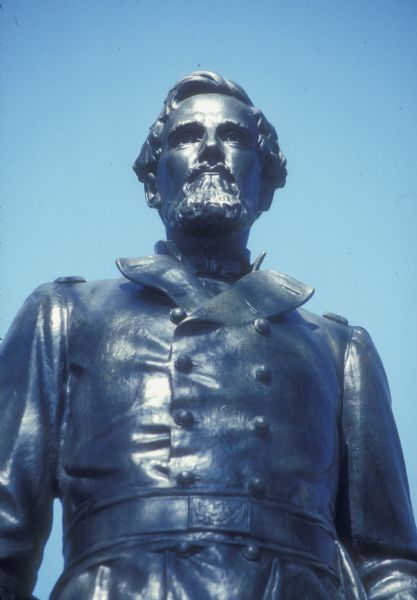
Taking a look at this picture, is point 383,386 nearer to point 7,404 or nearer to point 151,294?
point 151,294

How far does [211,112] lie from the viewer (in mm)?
7359

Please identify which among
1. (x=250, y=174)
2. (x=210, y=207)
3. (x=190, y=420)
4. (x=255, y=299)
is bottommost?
(x=190, y=420)

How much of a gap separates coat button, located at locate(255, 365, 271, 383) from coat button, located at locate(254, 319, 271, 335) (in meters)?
0.24

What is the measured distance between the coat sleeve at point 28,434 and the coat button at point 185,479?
0.75 m

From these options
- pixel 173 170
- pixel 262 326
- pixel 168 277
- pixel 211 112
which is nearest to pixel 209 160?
pixel 173 170

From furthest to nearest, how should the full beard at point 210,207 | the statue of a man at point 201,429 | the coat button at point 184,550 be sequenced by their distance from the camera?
1. the full beard at point 210,207
2. the statue of a man at point 201,429
3. the coat button at point 184,550

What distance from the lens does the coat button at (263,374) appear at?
6.21 metres

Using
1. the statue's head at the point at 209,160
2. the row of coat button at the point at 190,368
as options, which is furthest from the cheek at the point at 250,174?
the row of coat button at the point at 190,368

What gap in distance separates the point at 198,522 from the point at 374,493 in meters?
1.18

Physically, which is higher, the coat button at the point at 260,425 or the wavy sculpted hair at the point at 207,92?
the wavy sculpted hair at the point at 207,92

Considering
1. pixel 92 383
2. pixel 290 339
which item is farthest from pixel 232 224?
pixel 92 383

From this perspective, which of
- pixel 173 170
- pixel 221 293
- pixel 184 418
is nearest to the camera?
pixel 184 418

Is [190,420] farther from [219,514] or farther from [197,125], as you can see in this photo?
[197,125]

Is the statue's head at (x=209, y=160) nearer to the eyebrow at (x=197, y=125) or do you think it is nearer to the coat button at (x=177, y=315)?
the eyebrow at (x=197, y=125)
